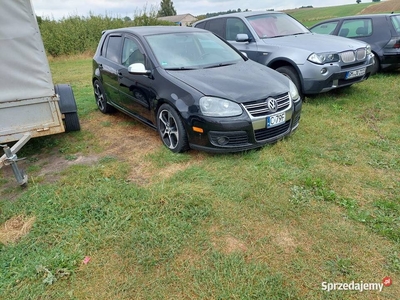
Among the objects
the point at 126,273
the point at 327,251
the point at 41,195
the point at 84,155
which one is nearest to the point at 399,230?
the point at 327,251

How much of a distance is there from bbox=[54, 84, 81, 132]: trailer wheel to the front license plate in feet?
9.73

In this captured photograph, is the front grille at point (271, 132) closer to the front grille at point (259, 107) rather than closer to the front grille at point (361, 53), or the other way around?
the front grille at point (259, 107)

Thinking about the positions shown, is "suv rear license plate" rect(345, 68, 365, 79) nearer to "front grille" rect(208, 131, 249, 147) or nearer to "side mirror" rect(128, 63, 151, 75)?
"front grille" rect(208, 131, 249, 147)

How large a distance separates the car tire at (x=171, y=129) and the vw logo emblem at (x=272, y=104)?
3.52ft

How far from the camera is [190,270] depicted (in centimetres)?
209

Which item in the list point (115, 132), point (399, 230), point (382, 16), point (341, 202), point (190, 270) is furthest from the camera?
point (382, 16)

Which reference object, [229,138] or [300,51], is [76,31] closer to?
[300,51]

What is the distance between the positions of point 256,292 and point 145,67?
3229 mm

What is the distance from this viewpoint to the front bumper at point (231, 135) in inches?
132

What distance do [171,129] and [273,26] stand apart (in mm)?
3878

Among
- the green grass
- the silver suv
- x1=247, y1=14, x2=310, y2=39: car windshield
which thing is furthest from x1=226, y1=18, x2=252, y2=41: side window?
the green grass

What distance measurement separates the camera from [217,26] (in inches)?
274

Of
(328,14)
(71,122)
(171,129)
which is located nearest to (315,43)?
(171,129)

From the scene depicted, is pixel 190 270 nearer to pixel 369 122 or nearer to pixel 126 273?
pixel 126 273
